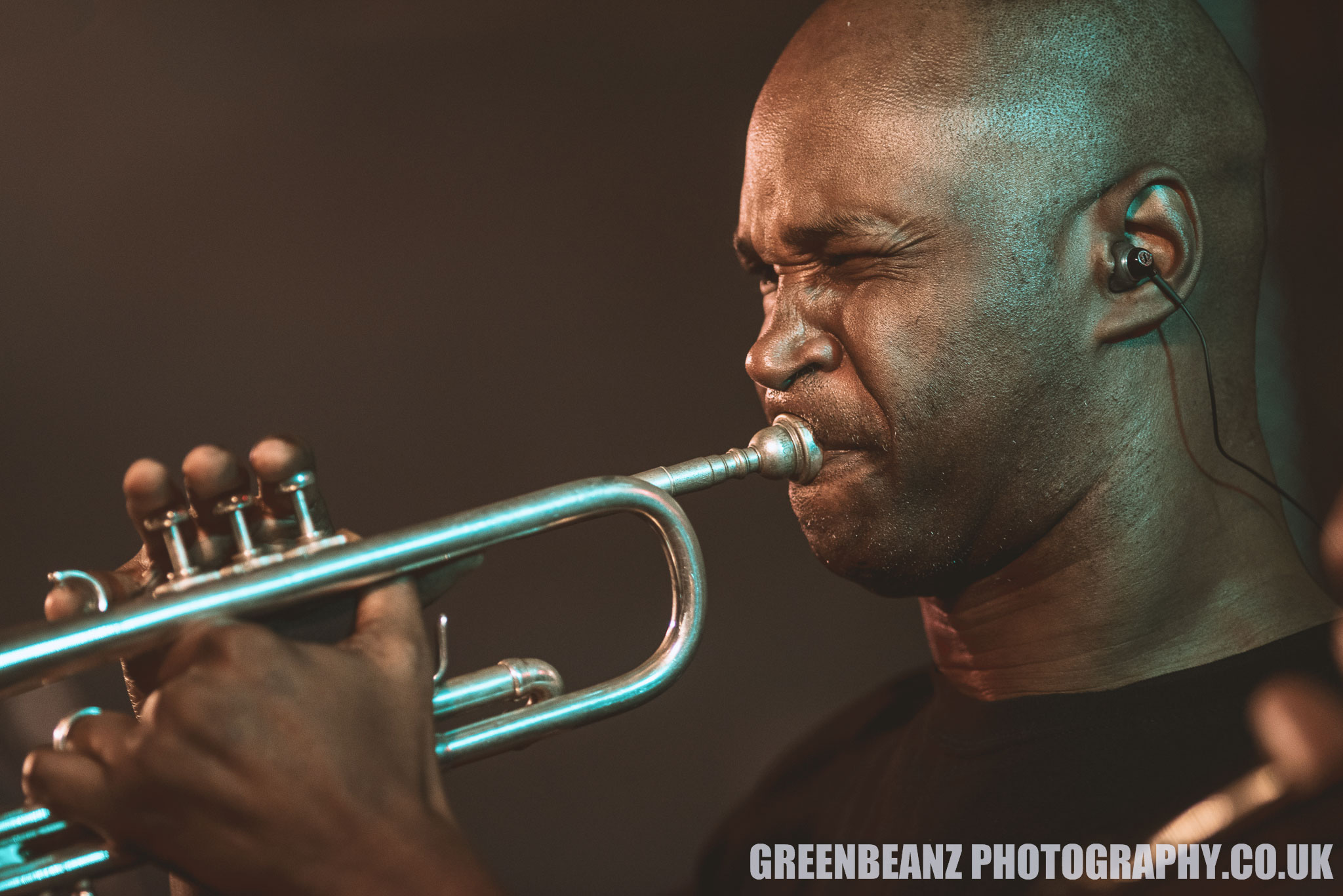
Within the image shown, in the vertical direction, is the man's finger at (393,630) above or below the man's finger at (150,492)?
below

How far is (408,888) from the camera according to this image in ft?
3.12

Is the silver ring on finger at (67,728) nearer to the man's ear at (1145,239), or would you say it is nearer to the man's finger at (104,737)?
the man's finger at (104,737)

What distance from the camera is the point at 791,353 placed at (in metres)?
1.44

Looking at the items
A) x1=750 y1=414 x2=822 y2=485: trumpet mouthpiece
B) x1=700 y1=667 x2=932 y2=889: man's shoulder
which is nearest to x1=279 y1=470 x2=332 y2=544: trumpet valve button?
x1=750 y1=414 x2=822 y2=485: trumpet mouthpiece

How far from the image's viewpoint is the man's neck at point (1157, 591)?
1.36 meters

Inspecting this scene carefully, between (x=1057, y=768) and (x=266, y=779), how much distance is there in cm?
90

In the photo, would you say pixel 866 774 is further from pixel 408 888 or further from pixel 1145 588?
pixel 408 888

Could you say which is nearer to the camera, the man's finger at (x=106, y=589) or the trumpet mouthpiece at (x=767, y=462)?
the man's finger at (x=106, y=589)

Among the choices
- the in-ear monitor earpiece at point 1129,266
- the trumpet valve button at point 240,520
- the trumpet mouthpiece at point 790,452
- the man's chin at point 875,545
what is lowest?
the man's chin at point 875,545

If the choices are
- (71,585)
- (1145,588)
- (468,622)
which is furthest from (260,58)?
(1145,588)

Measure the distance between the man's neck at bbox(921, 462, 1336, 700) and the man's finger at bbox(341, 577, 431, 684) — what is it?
77 cm

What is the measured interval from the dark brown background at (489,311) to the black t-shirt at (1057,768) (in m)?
0.66

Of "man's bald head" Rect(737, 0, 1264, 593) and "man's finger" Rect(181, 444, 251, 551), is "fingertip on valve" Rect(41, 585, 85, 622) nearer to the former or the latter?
"man's finger" Rect(181, 444, 251, 551)

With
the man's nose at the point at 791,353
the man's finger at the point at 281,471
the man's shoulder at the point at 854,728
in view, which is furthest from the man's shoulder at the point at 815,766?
the man's finger at the point at 281,471
